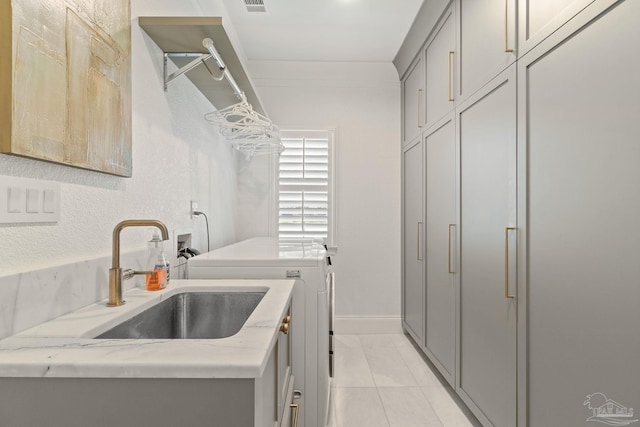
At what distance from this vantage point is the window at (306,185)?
354 cm

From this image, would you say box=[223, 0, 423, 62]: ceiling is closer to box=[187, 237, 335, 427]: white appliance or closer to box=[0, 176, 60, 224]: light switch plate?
box=[187, 237, 335, 427]: white appliance

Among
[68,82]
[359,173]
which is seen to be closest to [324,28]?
[359,173]

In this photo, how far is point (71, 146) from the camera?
0.97m

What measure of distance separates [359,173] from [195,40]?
2228mm

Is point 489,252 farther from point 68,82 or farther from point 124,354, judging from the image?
point 68,82

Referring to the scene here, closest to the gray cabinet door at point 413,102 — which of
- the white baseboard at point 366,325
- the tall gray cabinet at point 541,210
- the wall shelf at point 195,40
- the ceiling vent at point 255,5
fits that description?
the tall gray cabinet at point 541,210

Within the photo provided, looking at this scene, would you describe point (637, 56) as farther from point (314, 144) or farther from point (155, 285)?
point (314, 144)

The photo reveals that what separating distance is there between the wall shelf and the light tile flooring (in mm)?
1931

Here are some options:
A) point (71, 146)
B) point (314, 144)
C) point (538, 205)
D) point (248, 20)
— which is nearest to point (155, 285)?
point (71, 146)

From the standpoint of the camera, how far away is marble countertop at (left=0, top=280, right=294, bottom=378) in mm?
632

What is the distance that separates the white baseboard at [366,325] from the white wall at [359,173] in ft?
0.21
